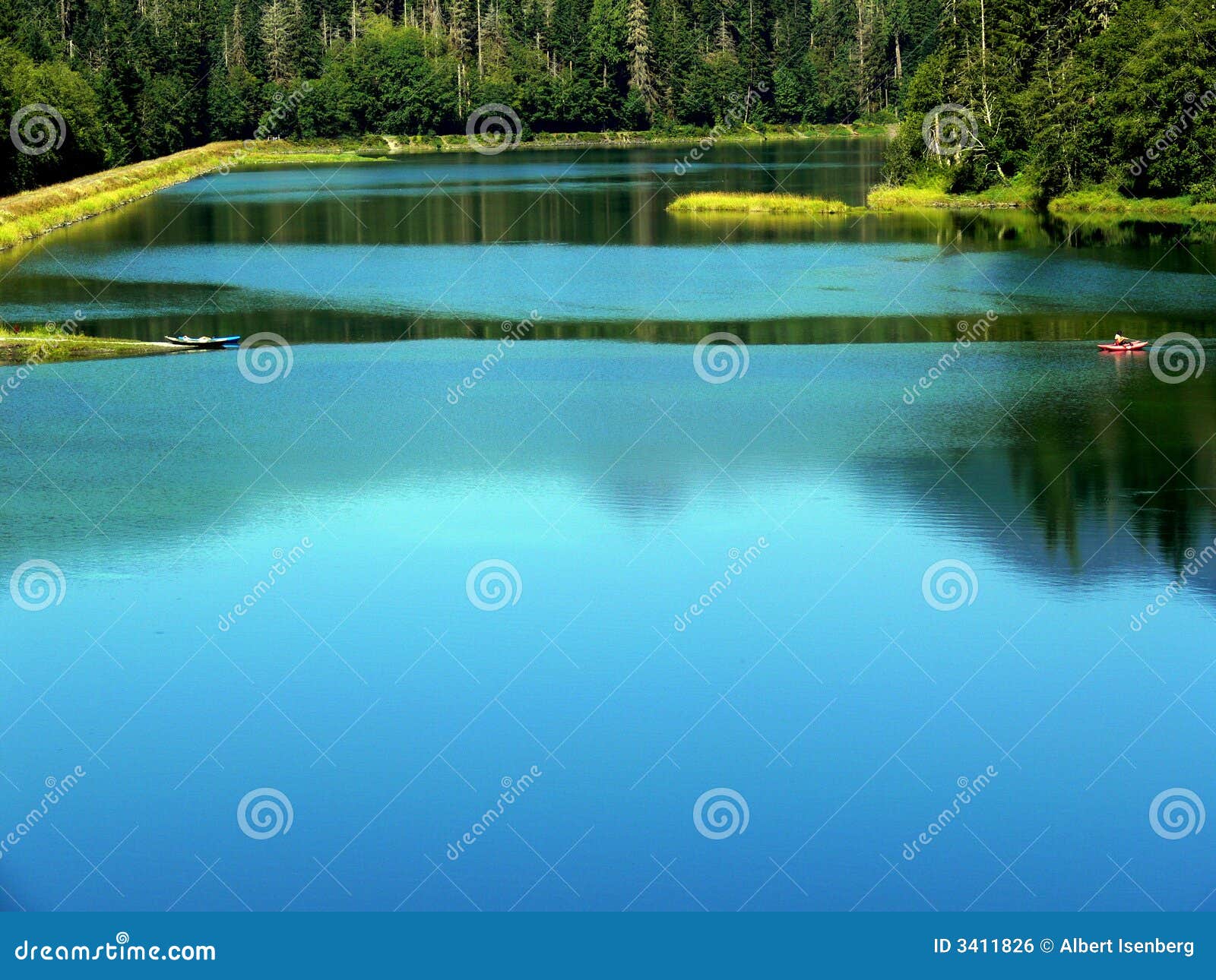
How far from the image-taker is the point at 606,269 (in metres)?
48.6

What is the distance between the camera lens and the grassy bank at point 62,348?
33562 mm

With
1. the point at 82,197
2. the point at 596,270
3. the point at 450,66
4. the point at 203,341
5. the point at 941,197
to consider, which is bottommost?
the point at 941,197

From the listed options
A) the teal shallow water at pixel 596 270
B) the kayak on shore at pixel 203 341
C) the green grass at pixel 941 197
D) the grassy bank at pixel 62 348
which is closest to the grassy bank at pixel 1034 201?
the green grass at pixel 941 197

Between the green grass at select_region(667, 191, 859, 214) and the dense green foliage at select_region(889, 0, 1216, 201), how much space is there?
23.6 feet

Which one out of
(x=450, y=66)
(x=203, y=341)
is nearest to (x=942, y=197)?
(x=203, y=341)

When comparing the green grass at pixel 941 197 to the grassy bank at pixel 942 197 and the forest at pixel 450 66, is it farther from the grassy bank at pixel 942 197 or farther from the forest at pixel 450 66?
the forest at pixel 450 66

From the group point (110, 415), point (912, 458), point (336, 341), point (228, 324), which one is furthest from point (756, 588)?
point (228, 324)

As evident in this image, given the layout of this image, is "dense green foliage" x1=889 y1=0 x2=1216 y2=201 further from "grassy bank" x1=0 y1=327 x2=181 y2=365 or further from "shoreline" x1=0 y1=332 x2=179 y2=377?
"grassy bank" x1=0 y1=327 x2=181 y2=365

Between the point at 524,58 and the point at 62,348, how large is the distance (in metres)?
124

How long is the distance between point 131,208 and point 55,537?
57074 millimetres

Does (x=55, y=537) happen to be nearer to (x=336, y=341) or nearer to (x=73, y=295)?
(x=336, y=341)

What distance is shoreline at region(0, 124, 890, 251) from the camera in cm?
6525

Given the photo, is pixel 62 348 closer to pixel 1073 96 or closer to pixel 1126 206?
pixel 1073 96

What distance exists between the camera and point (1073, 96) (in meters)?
62.6
